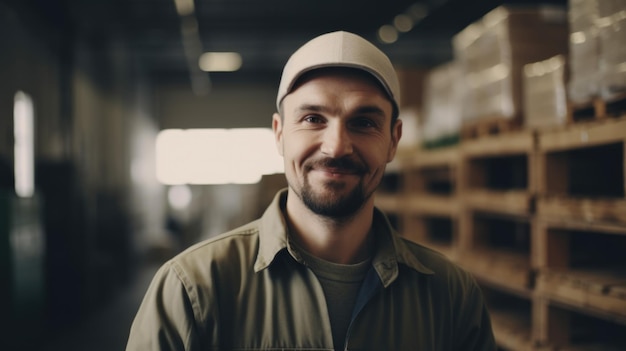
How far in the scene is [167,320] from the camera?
1.87m

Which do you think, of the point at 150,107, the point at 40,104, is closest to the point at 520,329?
the point at 40,104

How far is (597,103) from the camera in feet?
10.3

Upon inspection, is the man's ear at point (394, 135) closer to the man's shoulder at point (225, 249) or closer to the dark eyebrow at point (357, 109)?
the dark eyebrow at point (357, 109)

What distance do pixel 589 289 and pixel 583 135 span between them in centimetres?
83

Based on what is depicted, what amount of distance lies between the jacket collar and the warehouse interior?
1.37 metres

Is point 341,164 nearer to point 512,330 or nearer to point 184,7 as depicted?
point 512,330

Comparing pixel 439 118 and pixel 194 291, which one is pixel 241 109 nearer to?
pixel 439 118

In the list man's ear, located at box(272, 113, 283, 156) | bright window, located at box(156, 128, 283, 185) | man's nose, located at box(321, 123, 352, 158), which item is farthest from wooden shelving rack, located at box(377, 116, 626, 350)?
bright window, located at box(156, 128, 283, 185)

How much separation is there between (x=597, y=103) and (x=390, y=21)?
446 inches

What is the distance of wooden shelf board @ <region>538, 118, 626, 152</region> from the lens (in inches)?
115

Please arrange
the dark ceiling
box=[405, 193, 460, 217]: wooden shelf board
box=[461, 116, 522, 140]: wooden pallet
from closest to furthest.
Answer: box=[461, 116, 522, 140]: wooden pallet → box=[405, 193, 460, 217]: wooden shelf board → the dark ceiling

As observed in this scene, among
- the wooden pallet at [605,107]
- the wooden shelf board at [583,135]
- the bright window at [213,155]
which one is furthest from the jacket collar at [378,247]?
the bright window at [213,155]

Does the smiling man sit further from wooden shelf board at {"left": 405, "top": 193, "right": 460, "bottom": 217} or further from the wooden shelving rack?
Result: wooden shelf board at {"left": 405, "top": 193, "right": 460, "bottom": 217}

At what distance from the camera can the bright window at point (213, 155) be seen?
21109 mm
